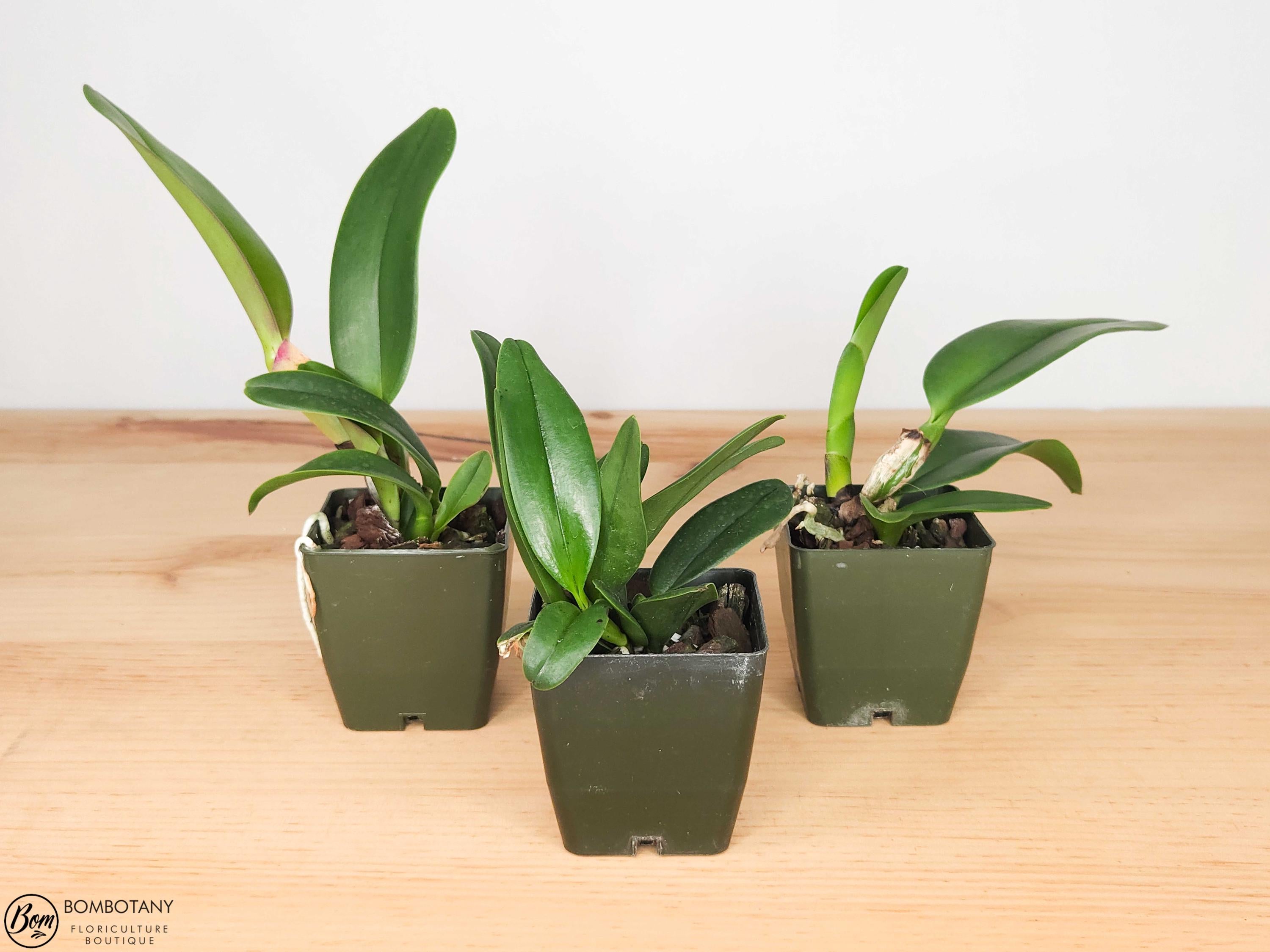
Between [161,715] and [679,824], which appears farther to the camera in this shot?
[161,715]

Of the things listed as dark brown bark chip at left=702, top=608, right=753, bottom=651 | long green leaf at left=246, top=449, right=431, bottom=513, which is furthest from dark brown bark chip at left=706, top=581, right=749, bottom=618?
long green leaf at left=246, top=449, right=431, bottom=513

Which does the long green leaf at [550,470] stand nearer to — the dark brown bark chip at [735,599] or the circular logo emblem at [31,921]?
the dark brown bark chip at [735,599]

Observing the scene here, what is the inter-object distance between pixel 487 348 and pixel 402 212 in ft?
0.52

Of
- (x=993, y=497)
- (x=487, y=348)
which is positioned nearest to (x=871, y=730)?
(x=993, y=497)

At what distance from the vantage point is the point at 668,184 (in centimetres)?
158

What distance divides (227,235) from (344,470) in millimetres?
215

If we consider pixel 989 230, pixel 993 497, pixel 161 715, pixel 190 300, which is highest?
pixel 989 230

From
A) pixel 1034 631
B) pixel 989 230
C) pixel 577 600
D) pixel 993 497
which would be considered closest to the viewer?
pixel 577 600

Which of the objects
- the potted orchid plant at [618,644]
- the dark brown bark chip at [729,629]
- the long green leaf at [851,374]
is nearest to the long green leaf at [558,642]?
the potted orchid plant at [618,644]

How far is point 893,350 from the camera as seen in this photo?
1673 millimetres

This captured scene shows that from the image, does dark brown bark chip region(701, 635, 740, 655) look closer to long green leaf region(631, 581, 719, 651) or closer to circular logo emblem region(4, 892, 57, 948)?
long green leaf region(631, 581, 719, 651)

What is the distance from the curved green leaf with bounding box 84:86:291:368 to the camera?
803mm

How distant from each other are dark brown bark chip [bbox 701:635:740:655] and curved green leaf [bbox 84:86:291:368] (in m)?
0.43

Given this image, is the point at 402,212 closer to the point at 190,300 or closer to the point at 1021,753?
the point at 1021,753
